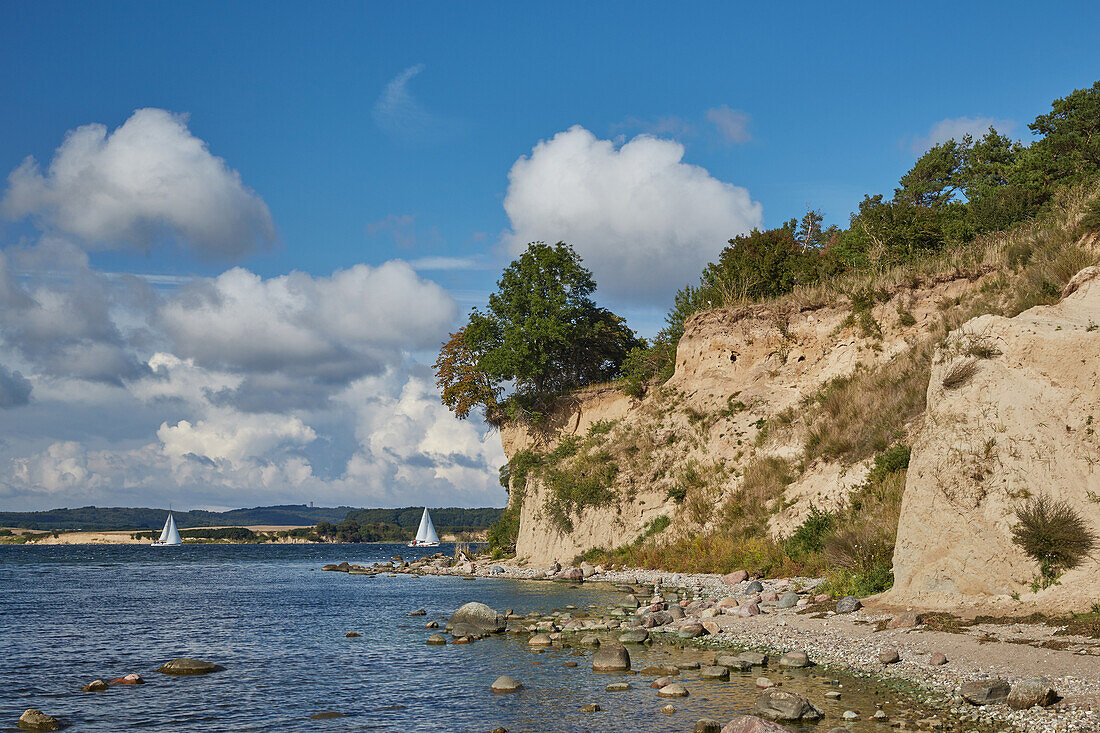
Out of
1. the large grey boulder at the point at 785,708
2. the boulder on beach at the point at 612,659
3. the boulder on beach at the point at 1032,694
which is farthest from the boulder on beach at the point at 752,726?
the boulder on beach at the point at 612,659

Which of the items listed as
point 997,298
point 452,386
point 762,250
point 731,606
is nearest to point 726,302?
point 762,250

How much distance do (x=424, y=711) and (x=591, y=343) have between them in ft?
146

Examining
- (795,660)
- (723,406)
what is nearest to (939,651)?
(795,660)

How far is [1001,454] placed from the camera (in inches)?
699

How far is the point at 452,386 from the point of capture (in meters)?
57.7

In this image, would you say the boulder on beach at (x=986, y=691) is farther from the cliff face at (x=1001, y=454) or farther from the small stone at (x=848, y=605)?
the small stone at (x=848, y=605)

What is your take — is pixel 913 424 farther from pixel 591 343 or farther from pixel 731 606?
pixel 591 343

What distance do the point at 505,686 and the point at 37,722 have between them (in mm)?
8436

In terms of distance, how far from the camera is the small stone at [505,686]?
15.9 metres

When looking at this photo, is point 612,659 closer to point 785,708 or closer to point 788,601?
point 785,708

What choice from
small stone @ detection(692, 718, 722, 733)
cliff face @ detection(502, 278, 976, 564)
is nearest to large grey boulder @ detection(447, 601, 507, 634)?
small stone @ detection(692, 718, 722, 733)

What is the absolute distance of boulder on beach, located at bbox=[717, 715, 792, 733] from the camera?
11.1 m

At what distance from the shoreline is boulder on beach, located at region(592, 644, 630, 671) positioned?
2505mm

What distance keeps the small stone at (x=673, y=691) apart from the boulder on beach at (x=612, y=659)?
2338 millimetres
